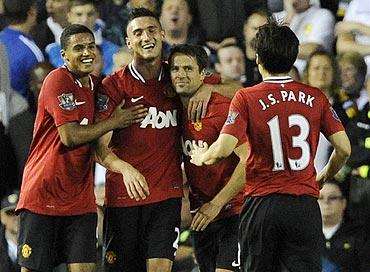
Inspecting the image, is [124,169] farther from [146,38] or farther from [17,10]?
[17,10]

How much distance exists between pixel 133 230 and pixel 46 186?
2.05 feet

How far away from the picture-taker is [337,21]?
10.3m

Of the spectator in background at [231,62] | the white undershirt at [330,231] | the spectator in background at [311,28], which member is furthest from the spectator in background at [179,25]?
the white undershirt at [330,231]

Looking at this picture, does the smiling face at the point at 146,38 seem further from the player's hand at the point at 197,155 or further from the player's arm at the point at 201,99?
the player's hand at the point at 197,155

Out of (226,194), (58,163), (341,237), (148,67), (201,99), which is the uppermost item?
(148,67)

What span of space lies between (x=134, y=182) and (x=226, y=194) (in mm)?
691

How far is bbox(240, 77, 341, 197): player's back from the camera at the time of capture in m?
6.99

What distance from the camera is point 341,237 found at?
31.1 ft

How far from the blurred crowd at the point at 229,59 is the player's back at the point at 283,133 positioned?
8.33 feet

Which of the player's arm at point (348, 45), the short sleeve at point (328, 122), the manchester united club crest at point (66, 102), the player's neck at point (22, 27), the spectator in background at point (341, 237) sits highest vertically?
the player's neck at point (22, 27)

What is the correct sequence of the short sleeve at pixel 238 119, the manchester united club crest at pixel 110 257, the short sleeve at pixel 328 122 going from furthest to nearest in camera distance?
the manchester united club crest at pixel 110 257
the short sleeve at pixel 328 122
the short sleeve at pixel 238 119

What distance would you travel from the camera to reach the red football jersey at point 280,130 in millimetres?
6984

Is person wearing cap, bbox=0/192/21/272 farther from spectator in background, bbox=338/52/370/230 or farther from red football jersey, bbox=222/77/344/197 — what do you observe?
red football jersey, bbox=222/77/344/197

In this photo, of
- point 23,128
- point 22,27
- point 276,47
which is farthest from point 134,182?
point 22,27
